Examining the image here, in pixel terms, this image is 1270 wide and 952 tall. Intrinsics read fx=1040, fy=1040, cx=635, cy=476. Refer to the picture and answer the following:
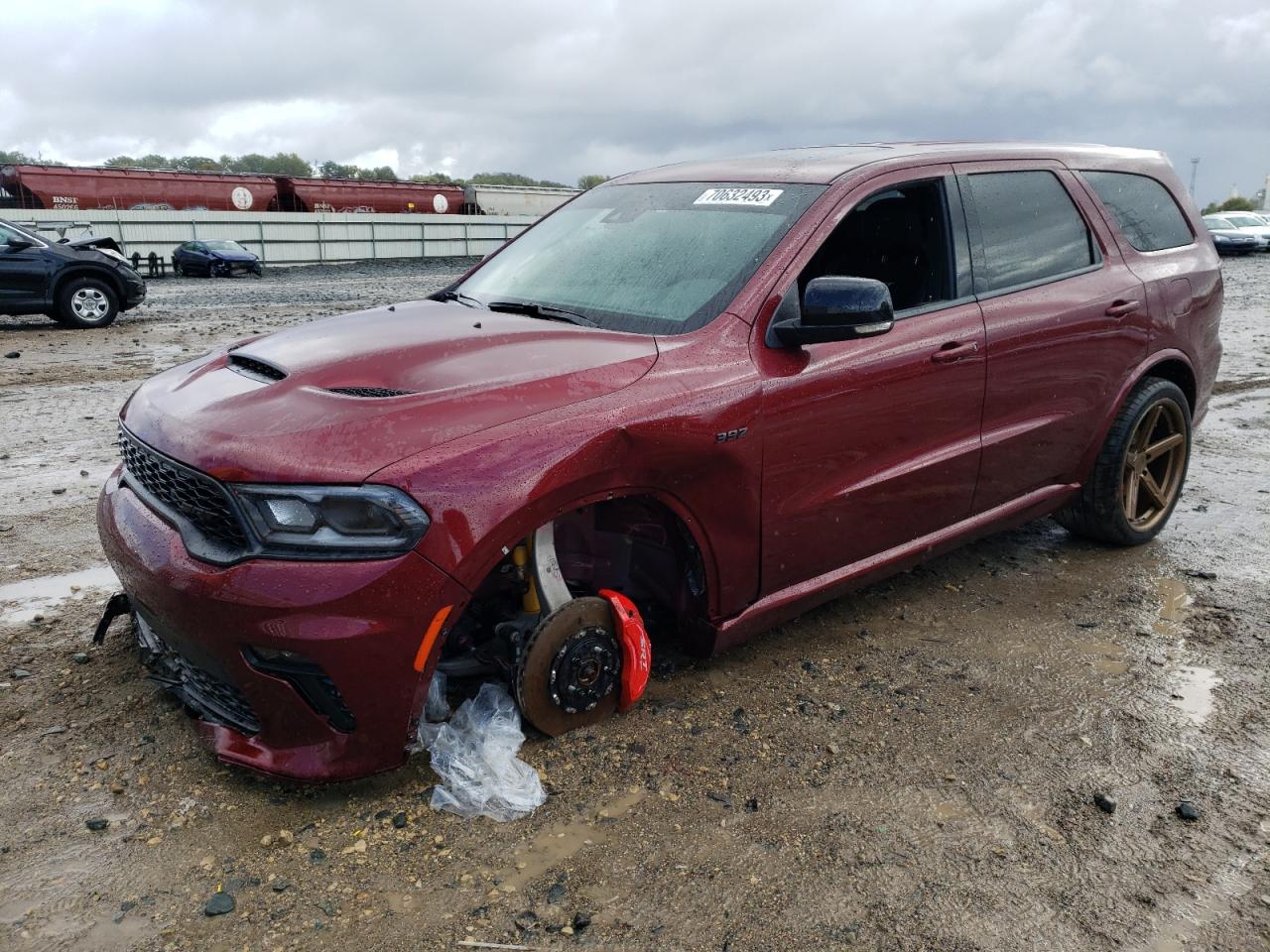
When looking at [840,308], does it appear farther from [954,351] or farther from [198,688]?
[198,688]

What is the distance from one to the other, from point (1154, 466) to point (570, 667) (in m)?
3.34

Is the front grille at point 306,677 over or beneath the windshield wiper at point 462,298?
beneath

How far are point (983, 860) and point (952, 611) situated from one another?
5.56 feet

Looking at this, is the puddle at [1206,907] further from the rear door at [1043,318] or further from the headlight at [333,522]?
the headlight at [333,522]

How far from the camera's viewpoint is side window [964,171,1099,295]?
397 centimetres

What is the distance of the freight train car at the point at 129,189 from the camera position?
31.3 m

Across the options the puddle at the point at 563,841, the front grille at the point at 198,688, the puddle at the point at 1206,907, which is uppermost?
the front grille at the point at 198,688

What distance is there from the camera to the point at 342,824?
274cm

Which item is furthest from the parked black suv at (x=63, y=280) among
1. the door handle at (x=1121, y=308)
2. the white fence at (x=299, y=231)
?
the white fence at (x=299, y=231)

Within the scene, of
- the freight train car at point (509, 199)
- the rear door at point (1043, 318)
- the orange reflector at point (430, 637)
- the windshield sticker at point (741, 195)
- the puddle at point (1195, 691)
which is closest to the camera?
the orange reflector at point (430, 637)

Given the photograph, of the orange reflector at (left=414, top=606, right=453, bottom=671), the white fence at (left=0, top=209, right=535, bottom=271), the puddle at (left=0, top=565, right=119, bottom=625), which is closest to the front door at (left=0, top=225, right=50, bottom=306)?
the puddle at (left=0, top=565, right=119, bottom=625)

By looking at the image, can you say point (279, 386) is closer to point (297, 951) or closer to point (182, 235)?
point (297, 951)

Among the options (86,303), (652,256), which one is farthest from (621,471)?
(86,303)

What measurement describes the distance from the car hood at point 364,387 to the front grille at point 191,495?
42 mm
